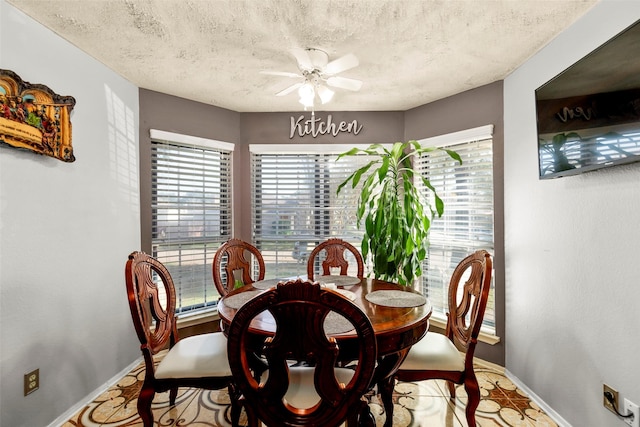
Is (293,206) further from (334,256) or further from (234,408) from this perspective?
(234,408)

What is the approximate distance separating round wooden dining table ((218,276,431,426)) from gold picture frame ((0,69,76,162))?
4.55ft

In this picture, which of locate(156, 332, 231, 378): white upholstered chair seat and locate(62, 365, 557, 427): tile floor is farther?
locate(62, 365, 557, 427): tile floor

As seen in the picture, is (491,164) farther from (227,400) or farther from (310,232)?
(227,400)

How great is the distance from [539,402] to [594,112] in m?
1.83

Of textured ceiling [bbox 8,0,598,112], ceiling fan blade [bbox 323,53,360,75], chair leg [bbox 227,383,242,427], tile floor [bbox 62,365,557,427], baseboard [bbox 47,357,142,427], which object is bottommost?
tile floor [bbox 62,365,557,427]

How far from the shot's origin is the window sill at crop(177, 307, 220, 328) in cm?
284

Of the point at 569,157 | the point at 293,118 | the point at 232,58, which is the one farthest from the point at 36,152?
the point at 569,157

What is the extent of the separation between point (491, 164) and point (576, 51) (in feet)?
3.17

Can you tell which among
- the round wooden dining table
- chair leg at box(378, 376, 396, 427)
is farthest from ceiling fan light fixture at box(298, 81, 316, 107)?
chair leg at box(378, 376, 396, 427)

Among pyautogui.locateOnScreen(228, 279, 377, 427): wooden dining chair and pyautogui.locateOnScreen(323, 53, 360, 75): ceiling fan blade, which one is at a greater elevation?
pyautogui.locateOnScreen(323, 53, 360, 75): ceiling fan blade

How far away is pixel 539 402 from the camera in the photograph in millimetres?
2014

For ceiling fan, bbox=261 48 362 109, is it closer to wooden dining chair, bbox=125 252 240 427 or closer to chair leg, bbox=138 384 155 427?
wooden dining chair, bbox=125 252 240 427

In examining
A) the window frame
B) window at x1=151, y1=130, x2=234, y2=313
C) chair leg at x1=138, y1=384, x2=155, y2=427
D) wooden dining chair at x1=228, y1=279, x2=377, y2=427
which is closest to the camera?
wooden dining chair at x1=228, y1=279, x2=377, y2=427

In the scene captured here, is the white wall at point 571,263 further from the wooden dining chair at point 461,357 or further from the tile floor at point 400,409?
the wooden dining chair at point 461,357
